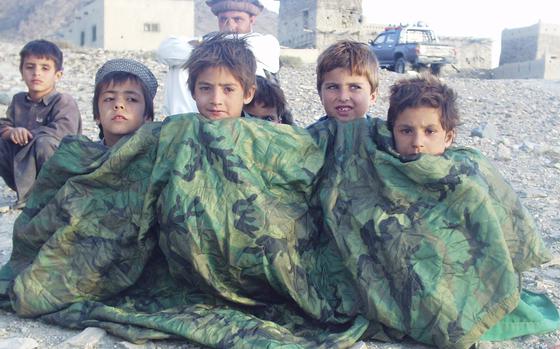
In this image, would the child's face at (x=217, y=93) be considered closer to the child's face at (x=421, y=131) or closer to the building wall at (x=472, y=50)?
the child's face at (x=421, y=131)

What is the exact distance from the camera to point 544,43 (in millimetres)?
25188

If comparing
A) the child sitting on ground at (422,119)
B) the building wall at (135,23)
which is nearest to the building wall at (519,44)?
the building wall at (135,23)

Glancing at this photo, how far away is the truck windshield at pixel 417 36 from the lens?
21956 millimetres

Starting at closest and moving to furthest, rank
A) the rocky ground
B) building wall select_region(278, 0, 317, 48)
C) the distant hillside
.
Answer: the rocky ground < building wall select_region(278, 0, 317, 48) < the distant hillside

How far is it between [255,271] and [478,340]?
0.86 meters

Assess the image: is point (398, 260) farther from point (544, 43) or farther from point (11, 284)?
point (544, 43)

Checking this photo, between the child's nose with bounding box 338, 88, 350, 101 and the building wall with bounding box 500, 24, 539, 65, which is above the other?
the building wall with bounding box 500, 24, 539, 65

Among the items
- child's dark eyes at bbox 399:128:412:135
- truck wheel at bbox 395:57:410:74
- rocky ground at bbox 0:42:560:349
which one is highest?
truck wheel at bbox 395:57:410:74

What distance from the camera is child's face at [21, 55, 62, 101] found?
16.3 feet

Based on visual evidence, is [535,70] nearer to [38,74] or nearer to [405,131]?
[38,74]

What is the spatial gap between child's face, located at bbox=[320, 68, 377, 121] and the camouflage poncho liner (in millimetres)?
414

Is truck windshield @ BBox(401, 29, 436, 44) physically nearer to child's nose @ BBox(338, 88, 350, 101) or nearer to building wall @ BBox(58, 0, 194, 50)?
building wall @ BBox(58, 0, 194, 50)

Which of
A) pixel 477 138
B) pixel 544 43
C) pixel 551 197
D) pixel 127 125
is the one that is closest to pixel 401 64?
pixel 544 43

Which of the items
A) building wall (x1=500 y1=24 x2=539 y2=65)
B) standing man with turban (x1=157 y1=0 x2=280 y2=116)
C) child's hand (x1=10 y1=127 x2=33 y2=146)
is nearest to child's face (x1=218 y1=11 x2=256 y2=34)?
standing man with turban (x1=157 y1=0 x2=280 y2=116)
